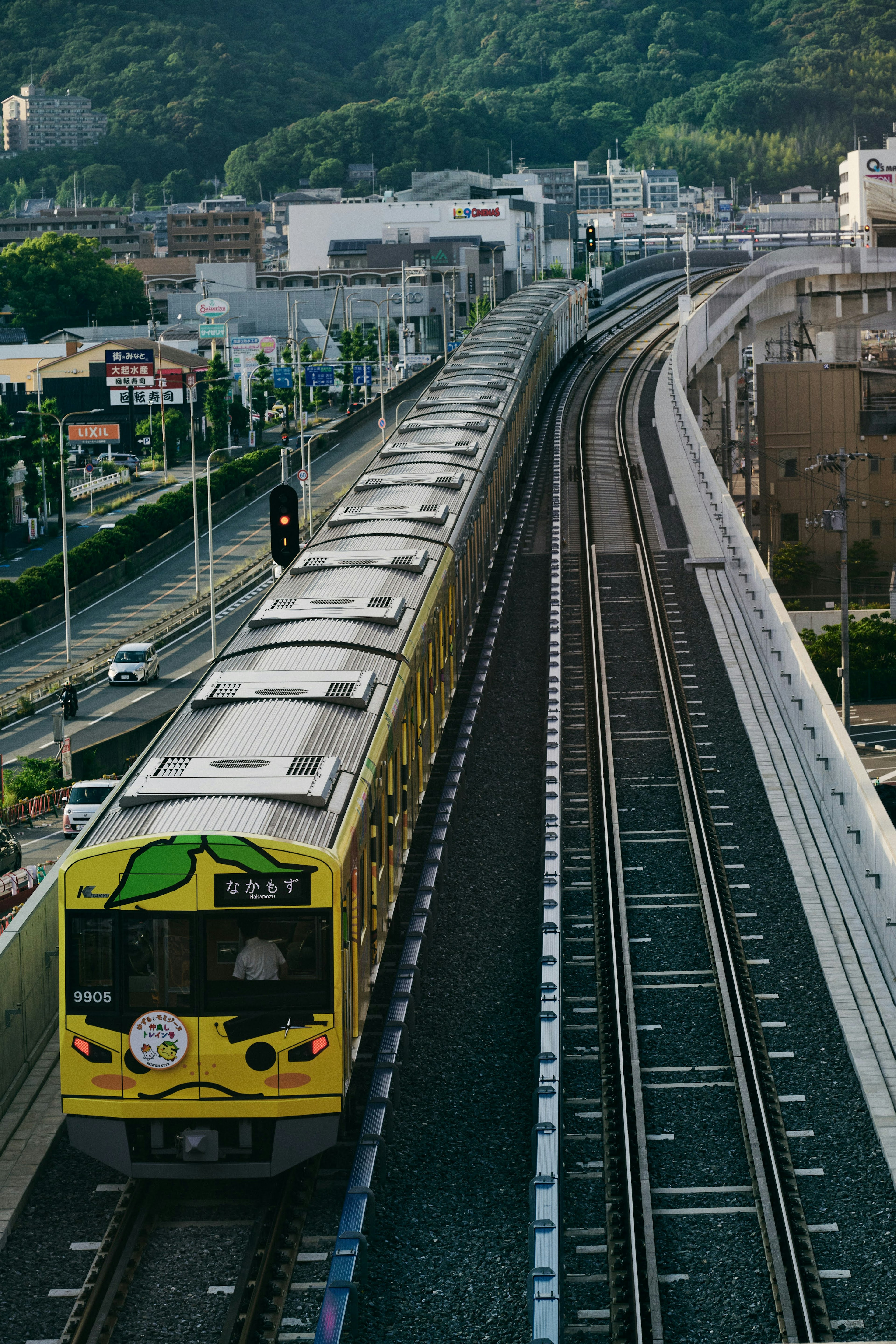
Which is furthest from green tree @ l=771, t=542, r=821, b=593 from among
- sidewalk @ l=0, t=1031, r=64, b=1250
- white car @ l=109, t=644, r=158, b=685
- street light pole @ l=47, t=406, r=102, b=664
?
sidewalk @ l=0, t=1031, r=64, b=1250

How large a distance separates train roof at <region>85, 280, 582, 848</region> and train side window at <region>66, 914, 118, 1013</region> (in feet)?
2.38

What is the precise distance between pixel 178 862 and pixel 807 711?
16.3 m

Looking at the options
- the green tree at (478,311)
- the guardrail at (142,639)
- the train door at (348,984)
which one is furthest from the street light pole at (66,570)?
the green tree at (478,311)

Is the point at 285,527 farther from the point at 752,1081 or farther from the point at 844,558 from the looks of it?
the point at 844,558

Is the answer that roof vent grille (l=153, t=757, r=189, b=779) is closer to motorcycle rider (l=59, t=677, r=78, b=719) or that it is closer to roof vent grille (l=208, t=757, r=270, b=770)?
roof vent grille (l=208, t=757, r=270, b=770)

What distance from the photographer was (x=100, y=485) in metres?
87.9

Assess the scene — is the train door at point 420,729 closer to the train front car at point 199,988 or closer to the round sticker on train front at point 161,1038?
the train front car at point 199,988

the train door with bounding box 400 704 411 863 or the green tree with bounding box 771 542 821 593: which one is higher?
the train door with bounding box 400 704 411 863

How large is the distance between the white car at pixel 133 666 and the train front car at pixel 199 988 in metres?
40.1

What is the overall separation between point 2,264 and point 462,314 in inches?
1561

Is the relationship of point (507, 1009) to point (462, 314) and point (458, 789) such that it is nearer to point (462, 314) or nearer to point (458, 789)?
point (458, 789)

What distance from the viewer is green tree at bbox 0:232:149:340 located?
148375 millimetres

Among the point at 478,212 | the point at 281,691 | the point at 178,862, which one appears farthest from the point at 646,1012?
the point at 478,212

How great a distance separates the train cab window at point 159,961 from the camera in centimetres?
1436
